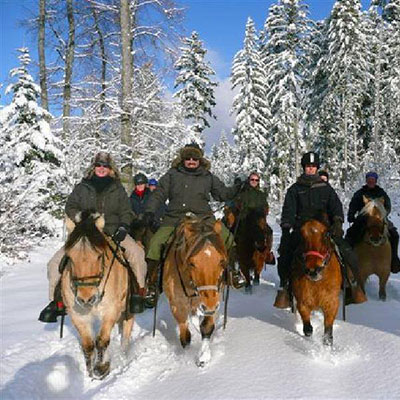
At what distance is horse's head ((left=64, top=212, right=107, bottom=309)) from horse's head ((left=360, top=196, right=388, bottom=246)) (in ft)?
17.3

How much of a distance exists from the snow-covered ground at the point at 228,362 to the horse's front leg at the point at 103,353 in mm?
102

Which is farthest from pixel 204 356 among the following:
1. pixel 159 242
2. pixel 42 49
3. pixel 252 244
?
pixel 42 49

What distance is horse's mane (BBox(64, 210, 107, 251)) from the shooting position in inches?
201

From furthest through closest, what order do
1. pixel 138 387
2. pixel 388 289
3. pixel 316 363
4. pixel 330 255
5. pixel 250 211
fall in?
pixel 250 211
pixel 388 289
pixel 330 255
pixel 316 363
pixel 138 387

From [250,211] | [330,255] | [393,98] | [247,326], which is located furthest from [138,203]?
[393,98]

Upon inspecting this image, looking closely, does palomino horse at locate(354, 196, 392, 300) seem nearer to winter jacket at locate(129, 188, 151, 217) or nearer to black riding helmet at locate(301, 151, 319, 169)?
black riding helmet at locate(301, 151, 319, 169)

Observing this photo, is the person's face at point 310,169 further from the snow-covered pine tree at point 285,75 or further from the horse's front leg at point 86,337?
the snow-covered pine tree at point 285,75

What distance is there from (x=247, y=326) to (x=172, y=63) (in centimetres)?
1065

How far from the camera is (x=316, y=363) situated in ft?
17.0

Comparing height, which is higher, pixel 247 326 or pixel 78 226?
pixel 78 226

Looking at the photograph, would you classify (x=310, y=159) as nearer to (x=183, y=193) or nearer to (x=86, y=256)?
(x=183, y=193)

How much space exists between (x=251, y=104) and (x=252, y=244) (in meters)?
28.0

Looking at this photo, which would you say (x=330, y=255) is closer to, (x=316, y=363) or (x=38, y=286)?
(x=316, y=363)

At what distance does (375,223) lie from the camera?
26.7 feet
